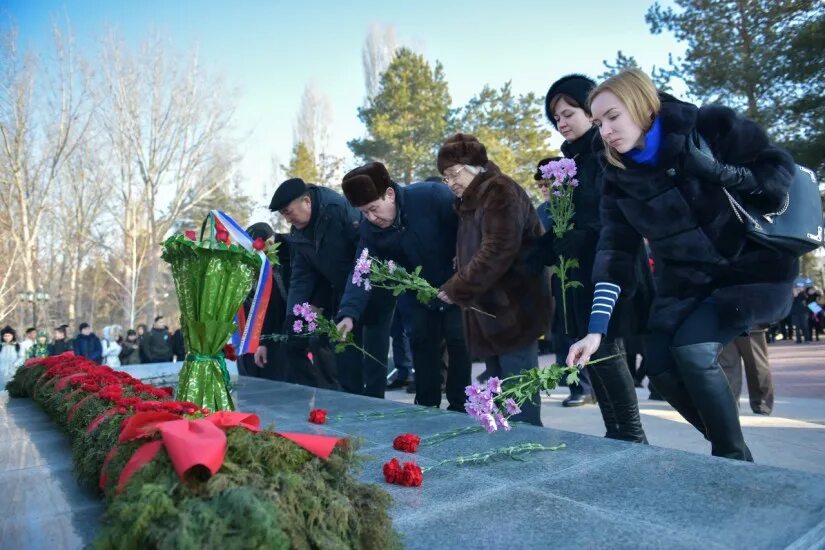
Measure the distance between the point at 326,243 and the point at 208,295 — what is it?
96.6 inches

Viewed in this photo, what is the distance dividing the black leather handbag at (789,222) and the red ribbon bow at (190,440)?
5.67 feet

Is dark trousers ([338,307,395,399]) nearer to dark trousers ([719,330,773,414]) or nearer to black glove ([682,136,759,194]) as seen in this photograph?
dark trousers ([719,330,773,414])

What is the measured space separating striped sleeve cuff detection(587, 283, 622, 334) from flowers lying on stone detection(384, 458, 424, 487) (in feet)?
2.76

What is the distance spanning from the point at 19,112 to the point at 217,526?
91.2 ft

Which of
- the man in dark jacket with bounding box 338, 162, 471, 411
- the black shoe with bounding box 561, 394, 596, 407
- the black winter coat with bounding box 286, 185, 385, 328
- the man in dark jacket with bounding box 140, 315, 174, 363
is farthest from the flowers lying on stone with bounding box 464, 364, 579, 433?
the man in dark jacket with bounding box 140, 315, 174, 363

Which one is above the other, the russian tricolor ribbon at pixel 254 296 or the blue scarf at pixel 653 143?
the blue scarf at pixel 653 143

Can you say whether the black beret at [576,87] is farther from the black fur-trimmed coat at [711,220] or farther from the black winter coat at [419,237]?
the black winter coat at [419,237]

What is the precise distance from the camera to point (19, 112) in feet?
79.2

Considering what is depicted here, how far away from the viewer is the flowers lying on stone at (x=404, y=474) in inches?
83.5

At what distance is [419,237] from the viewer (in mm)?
4168

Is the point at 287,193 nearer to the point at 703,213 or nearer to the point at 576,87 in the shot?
the point at 576,87

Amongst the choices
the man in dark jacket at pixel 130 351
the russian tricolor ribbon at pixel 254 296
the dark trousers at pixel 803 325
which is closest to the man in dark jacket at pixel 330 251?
the russian tricolor ribbon at pixel 254 296

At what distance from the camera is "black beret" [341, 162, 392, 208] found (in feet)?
13.1

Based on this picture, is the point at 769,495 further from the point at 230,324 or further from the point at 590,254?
the point at 230,324
